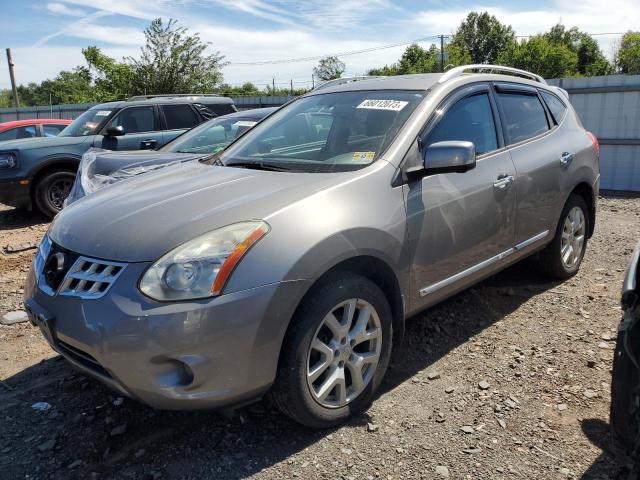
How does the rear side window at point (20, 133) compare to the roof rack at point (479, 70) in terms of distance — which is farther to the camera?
the rear side window at point (20, 133)

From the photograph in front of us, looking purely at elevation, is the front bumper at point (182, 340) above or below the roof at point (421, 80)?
below

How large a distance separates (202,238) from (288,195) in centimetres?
50

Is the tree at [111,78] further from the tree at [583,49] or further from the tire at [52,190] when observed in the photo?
the tree at [583,49]

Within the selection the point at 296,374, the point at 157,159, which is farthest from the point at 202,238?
the point at 157,159

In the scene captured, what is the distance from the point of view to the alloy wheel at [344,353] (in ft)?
8.55

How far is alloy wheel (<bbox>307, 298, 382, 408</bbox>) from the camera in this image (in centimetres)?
261

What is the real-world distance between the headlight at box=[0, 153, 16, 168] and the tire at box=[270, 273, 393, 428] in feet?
23.1

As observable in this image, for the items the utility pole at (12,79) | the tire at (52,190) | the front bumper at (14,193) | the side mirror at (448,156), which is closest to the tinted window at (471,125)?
the side mirror at (448,156)

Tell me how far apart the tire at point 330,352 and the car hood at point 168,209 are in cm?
49

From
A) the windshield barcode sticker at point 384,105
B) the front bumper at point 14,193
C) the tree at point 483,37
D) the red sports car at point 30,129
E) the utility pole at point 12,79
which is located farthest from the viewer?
the tree at point 483,37

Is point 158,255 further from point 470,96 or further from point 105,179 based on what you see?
point 105,179

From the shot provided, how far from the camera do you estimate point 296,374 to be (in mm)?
2467

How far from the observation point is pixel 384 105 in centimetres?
338

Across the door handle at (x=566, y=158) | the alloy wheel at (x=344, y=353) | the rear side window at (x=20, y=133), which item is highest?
the rear side window at (x=20, y=133)
